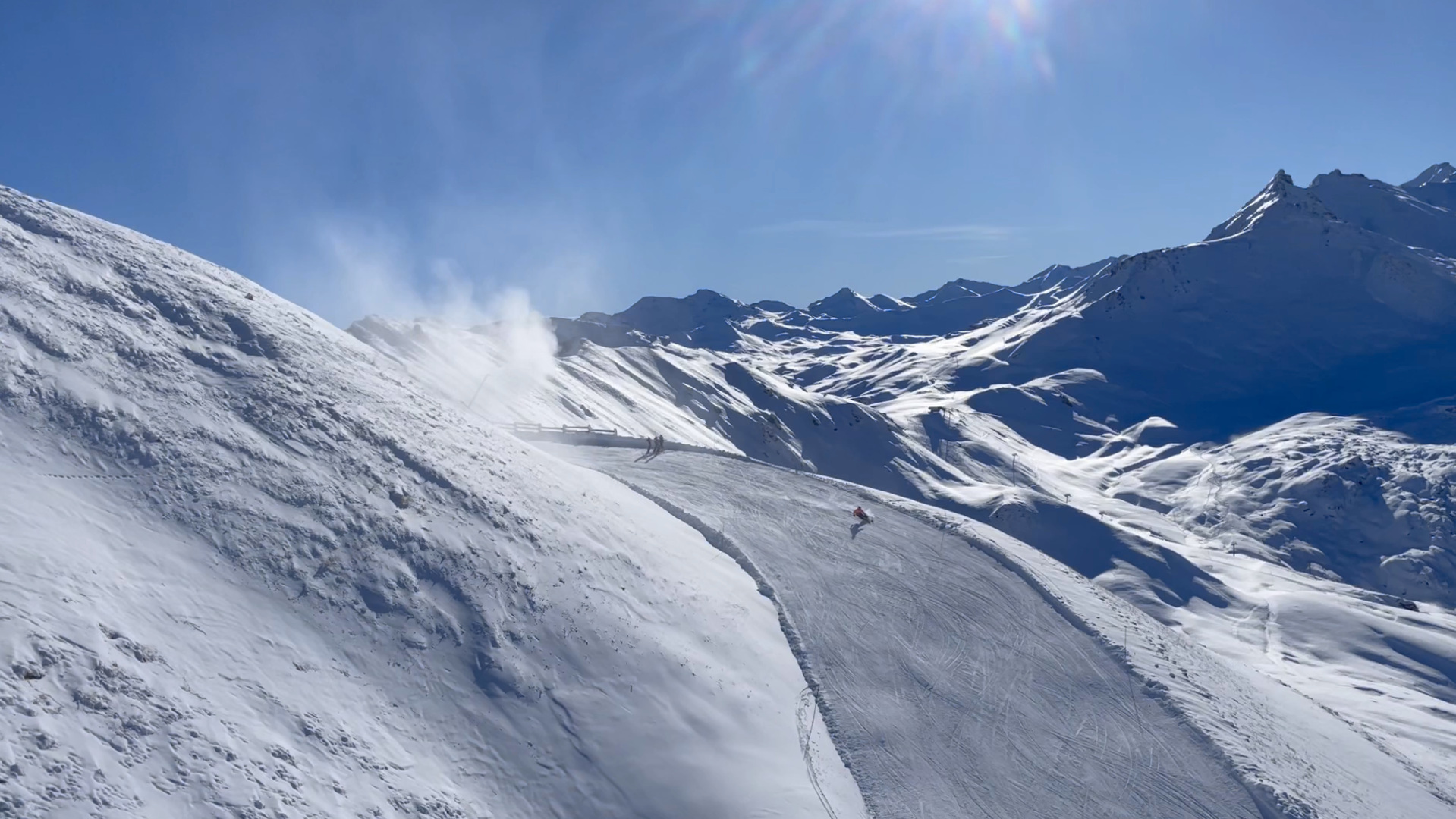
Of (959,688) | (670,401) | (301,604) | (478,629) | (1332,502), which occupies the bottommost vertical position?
(959,688)

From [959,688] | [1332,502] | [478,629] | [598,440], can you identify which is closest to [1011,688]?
[959,688]

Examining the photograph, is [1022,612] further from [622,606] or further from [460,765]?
[460,765]

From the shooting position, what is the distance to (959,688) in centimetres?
2425

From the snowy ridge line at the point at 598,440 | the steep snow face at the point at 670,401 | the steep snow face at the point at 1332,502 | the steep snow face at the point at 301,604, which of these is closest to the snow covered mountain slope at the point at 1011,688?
the steep snow face at the point at 301,604

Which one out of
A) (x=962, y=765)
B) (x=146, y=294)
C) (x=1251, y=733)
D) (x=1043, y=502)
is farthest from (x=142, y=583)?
(x=1043, y=502)

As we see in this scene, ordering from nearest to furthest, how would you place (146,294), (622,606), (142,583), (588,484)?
(142,583) → (622,606) → (146,294) → (588,484)

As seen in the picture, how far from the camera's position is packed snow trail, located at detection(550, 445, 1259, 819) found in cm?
2077

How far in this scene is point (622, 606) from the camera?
23.2m

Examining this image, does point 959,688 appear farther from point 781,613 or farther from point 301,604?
Result: point 301,604

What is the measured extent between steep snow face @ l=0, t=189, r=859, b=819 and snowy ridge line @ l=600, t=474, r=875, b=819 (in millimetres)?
348

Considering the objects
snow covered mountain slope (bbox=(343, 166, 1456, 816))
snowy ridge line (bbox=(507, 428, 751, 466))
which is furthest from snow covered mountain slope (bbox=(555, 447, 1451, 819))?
snowy ridge line (bbox=(507, 428, 751, 466))

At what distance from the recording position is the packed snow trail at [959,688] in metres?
20.8

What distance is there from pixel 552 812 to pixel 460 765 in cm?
185

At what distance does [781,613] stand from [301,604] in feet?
45.2
